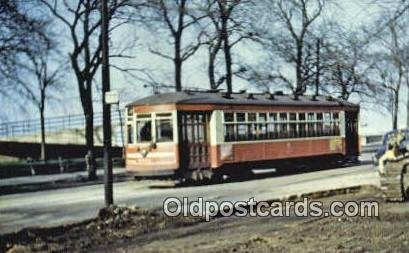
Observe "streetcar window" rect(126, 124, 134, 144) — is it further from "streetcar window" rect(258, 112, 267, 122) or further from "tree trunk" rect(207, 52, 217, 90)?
"tree trunk" rect(207, 52, 217, 90)

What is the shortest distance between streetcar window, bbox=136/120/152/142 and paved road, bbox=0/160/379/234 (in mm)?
1656

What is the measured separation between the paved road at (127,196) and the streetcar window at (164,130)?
1628 mm

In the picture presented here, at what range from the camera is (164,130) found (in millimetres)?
24891

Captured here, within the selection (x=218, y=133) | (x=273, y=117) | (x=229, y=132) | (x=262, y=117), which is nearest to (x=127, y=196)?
(x=218, y=133)

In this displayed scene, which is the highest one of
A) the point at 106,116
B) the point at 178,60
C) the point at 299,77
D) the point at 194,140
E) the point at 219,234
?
the point at 178,60

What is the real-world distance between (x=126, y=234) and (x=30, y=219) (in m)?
4.40

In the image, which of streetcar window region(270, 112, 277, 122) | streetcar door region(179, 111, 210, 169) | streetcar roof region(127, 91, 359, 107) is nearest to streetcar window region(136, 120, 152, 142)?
streetcar roof region(127, 91, 359, 107)

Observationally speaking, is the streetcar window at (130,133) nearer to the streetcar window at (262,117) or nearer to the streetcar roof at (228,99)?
the streetcar roof at (228,99)

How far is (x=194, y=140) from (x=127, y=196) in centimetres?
440

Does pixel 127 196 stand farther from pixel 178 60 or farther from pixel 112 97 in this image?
pixel 178 60

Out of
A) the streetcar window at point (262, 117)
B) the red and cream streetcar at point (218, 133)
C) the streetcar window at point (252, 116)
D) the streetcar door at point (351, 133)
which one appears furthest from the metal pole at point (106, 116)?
the streetcar door at point (351, 133)

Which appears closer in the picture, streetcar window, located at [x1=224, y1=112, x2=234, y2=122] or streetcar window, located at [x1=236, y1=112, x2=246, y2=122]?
streetcar window, located at [x1=224, y1=112, x2=234, y2=122]

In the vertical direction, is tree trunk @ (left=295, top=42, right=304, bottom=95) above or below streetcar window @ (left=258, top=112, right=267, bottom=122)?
above

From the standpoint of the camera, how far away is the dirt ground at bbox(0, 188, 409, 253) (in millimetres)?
10516
